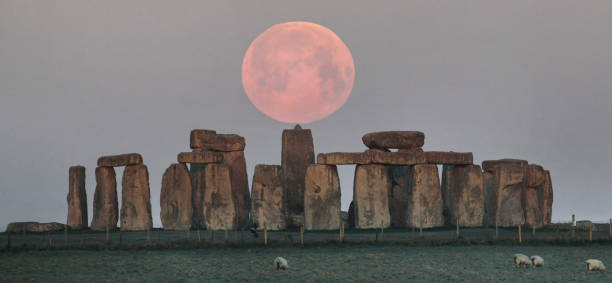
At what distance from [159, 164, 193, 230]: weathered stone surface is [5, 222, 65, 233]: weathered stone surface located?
4586 mm

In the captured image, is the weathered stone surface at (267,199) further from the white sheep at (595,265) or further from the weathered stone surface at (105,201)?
the white sheep at (595,265)

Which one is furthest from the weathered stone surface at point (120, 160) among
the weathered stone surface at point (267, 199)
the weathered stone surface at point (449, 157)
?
the weathered stone surface at point (449, 157)

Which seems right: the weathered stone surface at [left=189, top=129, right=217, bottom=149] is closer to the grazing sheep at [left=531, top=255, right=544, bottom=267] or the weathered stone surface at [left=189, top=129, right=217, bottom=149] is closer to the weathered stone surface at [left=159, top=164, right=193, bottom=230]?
the weathered stone surface at [left=159, top=164, right=193, bottom=230]

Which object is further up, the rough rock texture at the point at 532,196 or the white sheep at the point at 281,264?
the rough rock texture at the point at 532,196

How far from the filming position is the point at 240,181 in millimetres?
39188

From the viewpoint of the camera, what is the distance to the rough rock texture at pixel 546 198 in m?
40.8

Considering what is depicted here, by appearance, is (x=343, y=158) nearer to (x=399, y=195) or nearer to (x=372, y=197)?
(x=372, y=197)

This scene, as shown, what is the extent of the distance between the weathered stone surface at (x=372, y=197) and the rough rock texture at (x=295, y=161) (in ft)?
10.2

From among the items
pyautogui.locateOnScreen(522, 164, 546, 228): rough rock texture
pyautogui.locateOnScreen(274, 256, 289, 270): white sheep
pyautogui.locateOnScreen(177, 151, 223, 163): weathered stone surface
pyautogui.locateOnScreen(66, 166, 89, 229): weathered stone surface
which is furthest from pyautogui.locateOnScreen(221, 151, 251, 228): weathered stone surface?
pyautogui.locateOnScreen(274, 256, 289, 270): white sheep

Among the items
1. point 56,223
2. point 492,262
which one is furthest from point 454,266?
point 56,223

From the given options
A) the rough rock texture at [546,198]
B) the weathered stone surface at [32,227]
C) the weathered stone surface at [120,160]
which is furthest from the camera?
the rough rock texture at [546,198]

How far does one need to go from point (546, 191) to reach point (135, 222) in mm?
16745

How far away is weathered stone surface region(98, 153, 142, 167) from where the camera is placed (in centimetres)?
3706

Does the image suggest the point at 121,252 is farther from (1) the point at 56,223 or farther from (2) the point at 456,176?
(2) the point at 456,176
